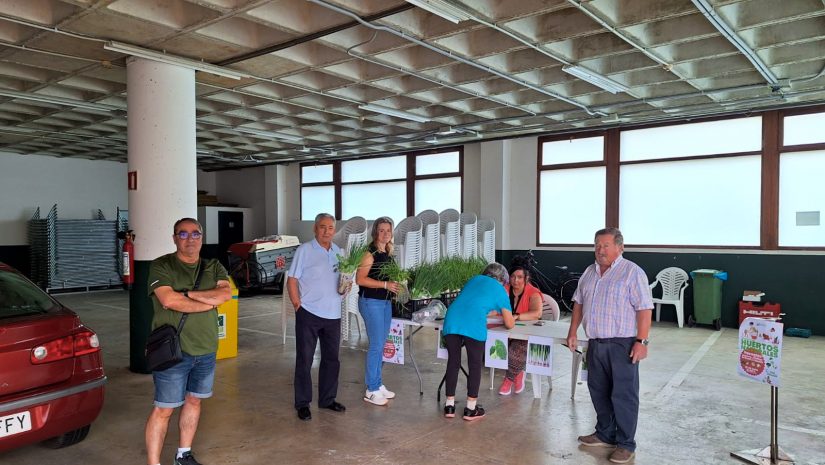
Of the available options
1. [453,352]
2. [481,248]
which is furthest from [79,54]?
[481,248]

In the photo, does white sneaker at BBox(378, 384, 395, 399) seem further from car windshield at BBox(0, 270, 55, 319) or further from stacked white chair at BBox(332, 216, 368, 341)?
car windshield at BBox(0, 270, 55, 319)

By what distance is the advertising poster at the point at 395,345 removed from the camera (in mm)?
5113

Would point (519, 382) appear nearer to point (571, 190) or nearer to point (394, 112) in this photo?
point (394, 112)

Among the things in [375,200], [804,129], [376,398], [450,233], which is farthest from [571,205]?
[376,398]

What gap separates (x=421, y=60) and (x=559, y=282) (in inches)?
214

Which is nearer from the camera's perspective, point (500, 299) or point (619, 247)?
point (619, 247)

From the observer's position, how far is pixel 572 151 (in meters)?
10.5

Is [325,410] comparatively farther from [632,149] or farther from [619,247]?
[632,149]

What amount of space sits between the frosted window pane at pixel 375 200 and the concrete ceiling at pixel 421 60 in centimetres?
294

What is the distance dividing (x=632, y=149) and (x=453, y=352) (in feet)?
22.7

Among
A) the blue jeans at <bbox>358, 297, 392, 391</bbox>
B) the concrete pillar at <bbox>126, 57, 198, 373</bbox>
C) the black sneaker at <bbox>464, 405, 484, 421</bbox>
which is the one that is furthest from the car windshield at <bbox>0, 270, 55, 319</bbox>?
the black sneaker at <bbox>464, 405, 484, 421</bbox>

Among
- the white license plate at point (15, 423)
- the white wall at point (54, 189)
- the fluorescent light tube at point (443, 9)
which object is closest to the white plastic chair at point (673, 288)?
the fluorescent light tube at point (443, 9)

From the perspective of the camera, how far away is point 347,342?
24.5ft

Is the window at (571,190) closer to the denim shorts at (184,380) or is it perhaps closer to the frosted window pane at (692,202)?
the frosted window pane at (692,202)
